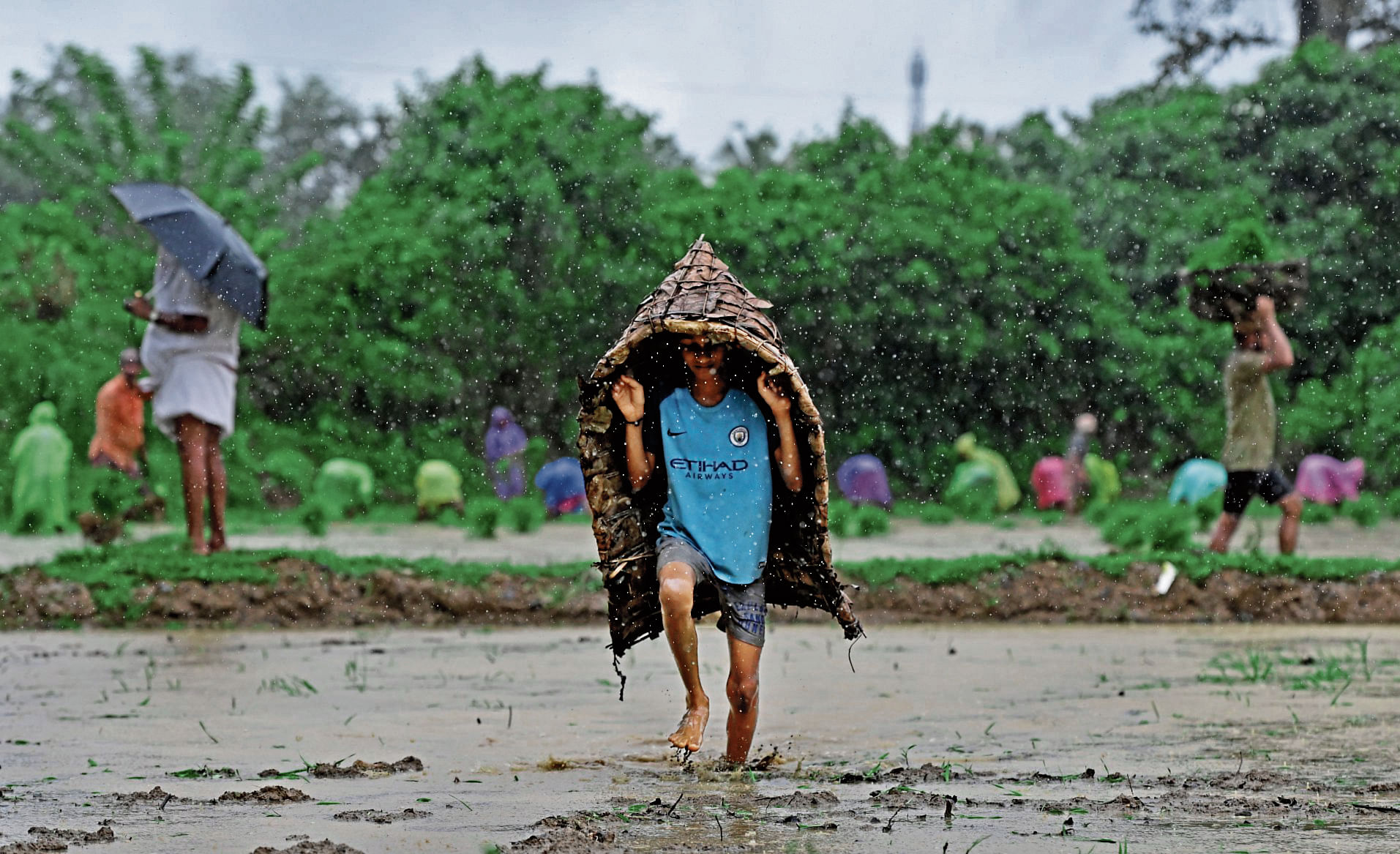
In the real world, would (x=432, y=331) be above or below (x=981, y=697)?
above

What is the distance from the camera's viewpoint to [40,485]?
53.2 ft

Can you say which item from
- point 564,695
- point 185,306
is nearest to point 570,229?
point 185,306

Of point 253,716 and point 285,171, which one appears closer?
point 253,716

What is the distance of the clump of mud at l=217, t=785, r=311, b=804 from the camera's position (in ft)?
15.1

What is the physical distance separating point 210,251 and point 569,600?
10.5 feet

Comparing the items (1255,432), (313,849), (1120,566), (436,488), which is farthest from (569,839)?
(436,488)

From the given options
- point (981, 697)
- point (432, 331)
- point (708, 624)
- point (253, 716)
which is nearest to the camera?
point (253, 716)

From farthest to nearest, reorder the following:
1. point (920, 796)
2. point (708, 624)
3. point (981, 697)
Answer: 1. point (708, 624)
2. point (981, 697)
3. point (920, 796)

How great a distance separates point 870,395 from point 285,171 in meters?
8.55

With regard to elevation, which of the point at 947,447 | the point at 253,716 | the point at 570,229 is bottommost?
the point at 253,716

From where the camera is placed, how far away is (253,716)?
6.57 metres

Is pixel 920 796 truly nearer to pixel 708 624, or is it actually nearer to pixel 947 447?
pixel 708 624

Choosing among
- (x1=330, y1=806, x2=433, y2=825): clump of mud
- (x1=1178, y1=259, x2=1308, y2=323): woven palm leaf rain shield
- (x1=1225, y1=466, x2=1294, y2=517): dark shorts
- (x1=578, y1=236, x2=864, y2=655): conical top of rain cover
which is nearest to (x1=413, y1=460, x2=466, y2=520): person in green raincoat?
(x1=1178, y1=259, x2=1308, y2=323): woven palm leaf rain shield

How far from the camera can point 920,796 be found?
4.70 m
